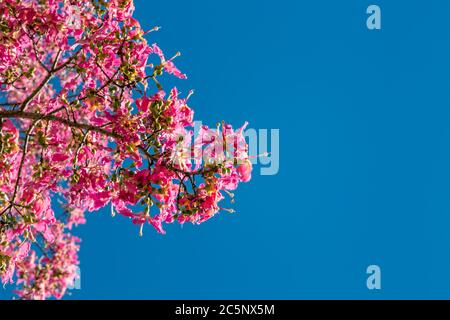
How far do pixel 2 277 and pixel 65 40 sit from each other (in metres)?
2.97

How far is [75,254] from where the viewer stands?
11.7 meters

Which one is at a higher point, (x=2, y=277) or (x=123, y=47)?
(x=123, y=47)

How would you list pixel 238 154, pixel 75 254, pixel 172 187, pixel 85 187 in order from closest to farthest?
pixel 238 154
pixel 172 187
pixel 85 187
pixel 75 254

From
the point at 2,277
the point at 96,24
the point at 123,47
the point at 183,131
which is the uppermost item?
the point at 96,24

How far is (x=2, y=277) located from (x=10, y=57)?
2708 mm

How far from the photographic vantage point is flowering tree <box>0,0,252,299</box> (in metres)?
5.43

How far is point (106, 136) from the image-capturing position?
602 cm

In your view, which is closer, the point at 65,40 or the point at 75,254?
the point at 65,40

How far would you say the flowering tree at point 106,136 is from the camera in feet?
17.8

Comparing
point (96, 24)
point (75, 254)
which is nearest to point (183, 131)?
point (96, 24)

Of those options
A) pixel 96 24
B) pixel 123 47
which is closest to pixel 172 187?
pixel 123 47

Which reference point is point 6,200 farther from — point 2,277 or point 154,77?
point 154,77

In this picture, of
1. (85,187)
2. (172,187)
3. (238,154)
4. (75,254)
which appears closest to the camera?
(238,154)

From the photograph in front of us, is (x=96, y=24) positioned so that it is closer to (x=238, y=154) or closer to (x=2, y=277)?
(x=238, y=154)
